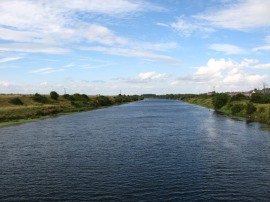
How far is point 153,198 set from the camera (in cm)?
2838

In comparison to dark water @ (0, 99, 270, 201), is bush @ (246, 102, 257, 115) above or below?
above

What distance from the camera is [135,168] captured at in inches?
1510

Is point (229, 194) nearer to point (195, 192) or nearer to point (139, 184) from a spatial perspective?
point (195, 192)

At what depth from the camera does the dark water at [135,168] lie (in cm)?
2972

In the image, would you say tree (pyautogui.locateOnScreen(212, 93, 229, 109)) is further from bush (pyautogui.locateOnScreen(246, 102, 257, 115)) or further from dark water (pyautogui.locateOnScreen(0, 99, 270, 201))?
dark water (pyautogui.locateOnScreen(0, 99, 270, 201))

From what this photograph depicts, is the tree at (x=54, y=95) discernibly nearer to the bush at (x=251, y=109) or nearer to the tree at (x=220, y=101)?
the tree at (x=220, y=101)

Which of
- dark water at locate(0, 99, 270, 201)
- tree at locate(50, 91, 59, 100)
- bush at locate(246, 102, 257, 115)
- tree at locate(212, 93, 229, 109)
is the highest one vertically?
tree at locate(50, 91, 59, 100)

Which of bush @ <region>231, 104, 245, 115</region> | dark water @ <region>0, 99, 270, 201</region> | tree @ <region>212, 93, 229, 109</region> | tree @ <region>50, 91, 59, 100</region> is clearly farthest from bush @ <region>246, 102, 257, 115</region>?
tree @ <region>50, 91, 59, 100</region>

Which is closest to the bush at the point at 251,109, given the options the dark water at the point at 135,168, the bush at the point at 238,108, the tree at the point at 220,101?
the bush at the point at 238,108

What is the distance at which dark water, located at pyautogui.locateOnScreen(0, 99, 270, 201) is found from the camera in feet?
97.5

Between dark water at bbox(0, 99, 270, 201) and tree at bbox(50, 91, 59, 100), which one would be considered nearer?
dark water at bbox(0, 99, 270, 201)

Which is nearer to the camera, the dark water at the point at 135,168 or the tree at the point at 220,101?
the dark water at the point at 135,168

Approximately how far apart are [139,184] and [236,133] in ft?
133

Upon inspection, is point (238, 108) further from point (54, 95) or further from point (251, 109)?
point (54, 95)
